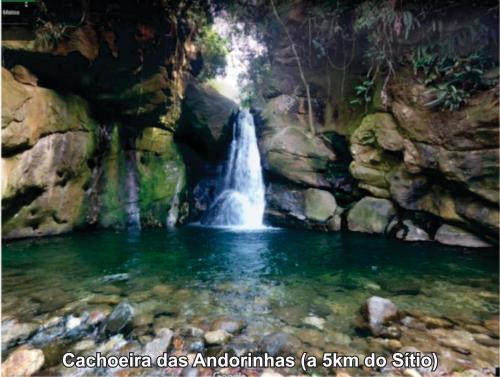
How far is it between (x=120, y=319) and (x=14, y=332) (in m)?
0.82

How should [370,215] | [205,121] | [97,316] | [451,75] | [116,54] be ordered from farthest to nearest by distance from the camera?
[205,121], [370,215], [116,54], [451,75], [97,316]

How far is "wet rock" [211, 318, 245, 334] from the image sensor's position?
2.60 meters

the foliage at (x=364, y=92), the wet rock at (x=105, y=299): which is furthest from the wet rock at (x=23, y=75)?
the foliage at (x=364, y=92)

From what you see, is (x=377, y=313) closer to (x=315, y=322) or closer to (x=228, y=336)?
(x=315, y=322)

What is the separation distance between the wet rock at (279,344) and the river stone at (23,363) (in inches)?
64.7

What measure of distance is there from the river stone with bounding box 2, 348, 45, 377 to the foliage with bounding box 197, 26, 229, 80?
12.4 meters

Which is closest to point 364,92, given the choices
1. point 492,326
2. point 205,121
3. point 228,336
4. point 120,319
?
point 205,121

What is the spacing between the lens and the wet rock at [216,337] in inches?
94.9

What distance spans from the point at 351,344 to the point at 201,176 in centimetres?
967

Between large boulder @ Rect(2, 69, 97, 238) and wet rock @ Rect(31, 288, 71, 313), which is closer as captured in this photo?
wet rock @ Rect(31, 288, 71, 313)

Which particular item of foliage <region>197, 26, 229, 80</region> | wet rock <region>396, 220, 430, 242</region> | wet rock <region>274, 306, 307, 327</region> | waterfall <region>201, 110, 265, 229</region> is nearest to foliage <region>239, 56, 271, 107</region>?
foliage <region>197, 26, 229, 80</region>

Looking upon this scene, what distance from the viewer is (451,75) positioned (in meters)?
5.89

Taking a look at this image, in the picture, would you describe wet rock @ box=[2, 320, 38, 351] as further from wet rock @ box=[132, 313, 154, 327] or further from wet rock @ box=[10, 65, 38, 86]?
wet rock @ box=[10, 65, 38, 86]

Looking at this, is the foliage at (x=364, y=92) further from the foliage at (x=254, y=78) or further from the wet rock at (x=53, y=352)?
the wet rock at (x=53, y=352)
